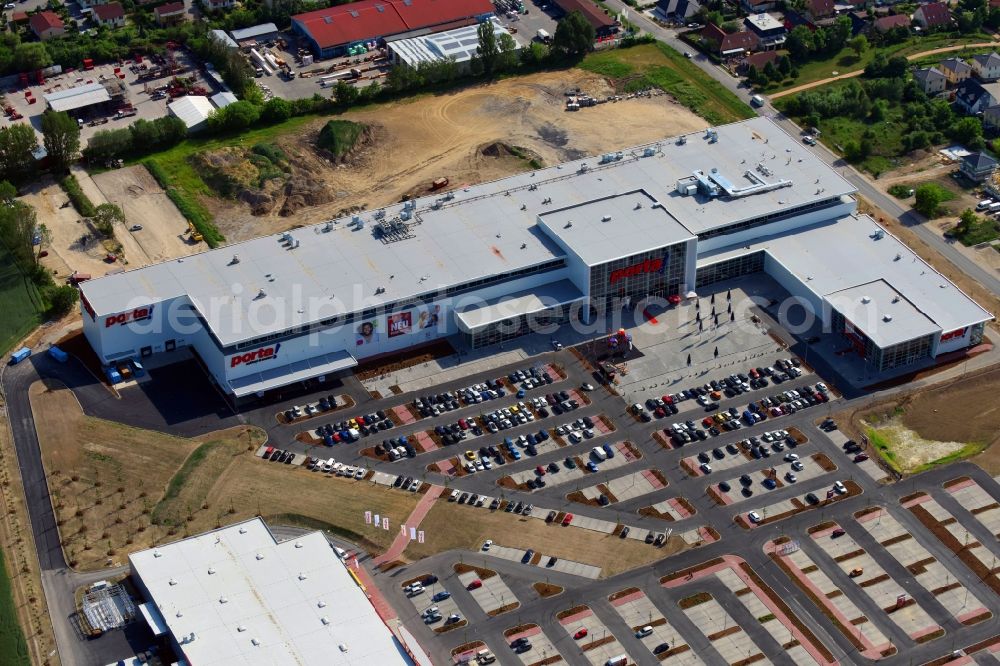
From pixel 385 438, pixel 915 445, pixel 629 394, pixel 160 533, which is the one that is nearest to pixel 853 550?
pixel 915 445

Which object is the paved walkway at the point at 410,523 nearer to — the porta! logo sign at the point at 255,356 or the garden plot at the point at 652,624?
the garden plot at the point at 652,624

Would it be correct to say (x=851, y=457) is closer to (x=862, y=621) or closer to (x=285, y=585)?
(x=862, y=621)

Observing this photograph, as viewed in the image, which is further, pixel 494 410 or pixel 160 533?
pixel 494 410

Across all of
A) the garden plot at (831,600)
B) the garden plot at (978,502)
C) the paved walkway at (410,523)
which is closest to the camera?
the garden plot at (831,600)

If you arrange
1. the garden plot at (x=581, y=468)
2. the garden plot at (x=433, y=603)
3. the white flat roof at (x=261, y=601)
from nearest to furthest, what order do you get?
the white flat roof at (x=261, y=601), the garden plot at (x=433, y=603), the garden plot at (x=581, y=468)

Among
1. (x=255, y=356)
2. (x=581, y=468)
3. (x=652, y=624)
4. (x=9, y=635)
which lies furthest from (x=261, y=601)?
(x=255, y=356)

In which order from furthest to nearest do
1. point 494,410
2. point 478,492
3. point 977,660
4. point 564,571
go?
1. point 494,410
2. point 478,492
3. point 564,571
4. point 977,660

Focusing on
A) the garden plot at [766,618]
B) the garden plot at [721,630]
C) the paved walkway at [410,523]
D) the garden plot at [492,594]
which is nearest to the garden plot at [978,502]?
the garden plot at [766,618]
